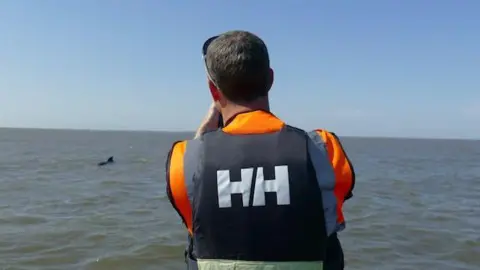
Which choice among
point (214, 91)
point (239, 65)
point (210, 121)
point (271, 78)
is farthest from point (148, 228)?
point (239, 65)

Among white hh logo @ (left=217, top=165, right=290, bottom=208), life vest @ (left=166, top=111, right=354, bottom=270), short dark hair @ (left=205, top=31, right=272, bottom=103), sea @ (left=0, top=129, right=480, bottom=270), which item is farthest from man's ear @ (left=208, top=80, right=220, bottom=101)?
sea @ (left=0, top=129, right=480, bottom=270)

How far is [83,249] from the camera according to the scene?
35.9 ft

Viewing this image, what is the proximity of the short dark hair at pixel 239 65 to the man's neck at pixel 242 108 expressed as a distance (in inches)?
1.0

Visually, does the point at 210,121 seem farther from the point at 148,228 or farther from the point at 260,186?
the point at 148,228

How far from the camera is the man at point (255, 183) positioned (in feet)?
7.38

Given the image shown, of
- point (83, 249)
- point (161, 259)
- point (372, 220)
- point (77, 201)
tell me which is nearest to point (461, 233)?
point (372, 220)

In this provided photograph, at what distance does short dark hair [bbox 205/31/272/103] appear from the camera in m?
2.29

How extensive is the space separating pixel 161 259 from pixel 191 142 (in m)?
8.43

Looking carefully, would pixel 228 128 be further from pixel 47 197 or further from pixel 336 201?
pixel 47 197

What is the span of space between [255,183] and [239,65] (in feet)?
1.75

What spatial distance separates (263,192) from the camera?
223cm

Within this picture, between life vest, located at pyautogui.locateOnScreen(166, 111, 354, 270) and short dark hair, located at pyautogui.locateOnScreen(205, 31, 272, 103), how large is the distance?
0.48ft

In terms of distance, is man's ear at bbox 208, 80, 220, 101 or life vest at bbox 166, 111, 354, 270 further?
man's ear at bbox 208, 80, 220, 101

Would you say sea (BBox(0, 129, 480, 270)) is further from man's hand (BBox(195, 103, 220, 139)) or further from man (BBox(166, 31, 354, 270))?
man (BBox(166, 31, 354, 270))
